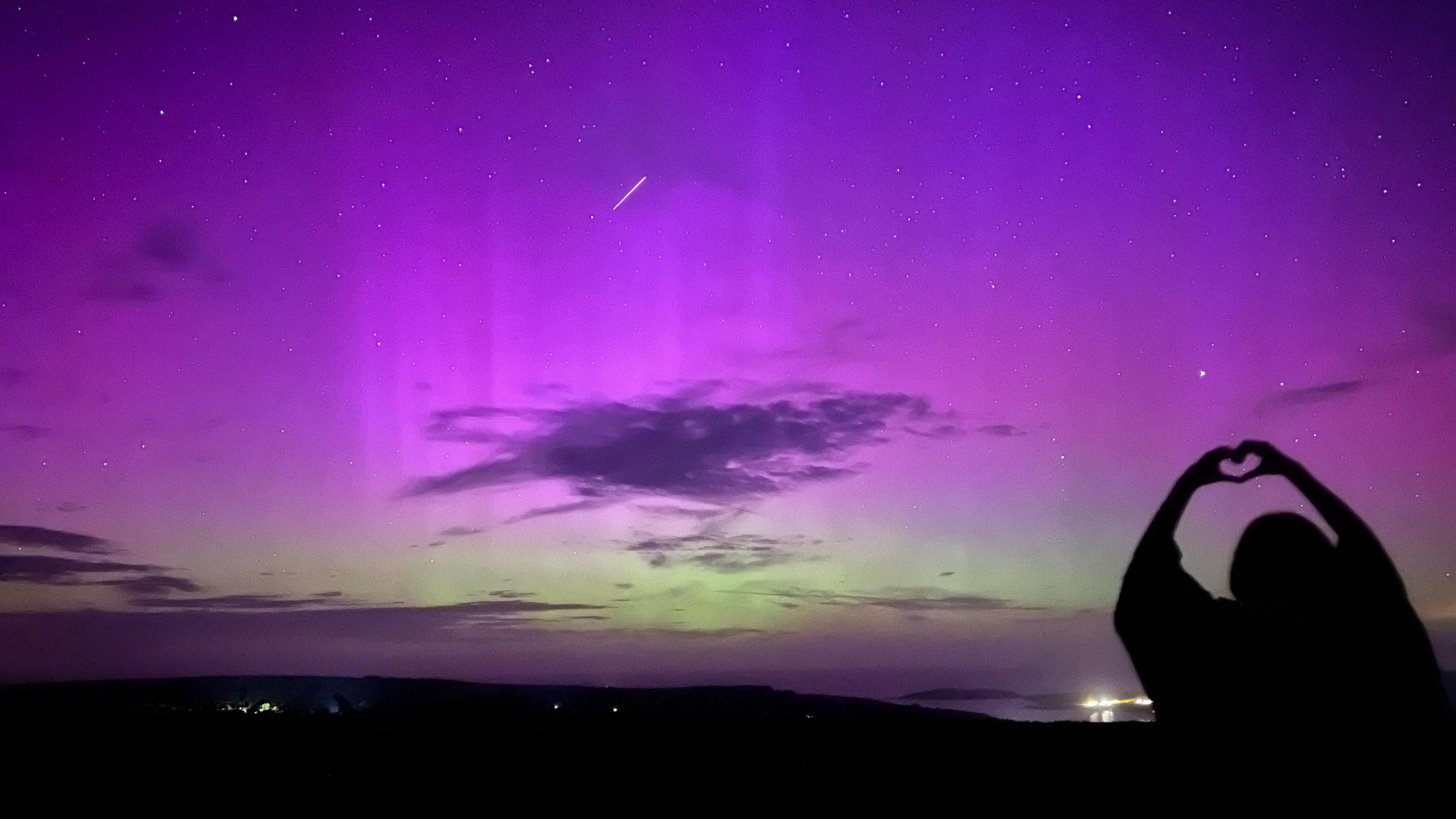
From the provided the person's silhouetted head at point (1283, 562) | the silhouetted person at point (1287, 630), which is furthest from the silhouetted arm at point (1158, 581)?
the person's silhouetted head at point (1283, 562)

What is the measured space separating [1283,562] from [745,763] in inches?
284

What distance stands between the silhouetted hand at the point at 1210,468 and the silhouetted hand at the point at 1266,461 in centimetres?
2

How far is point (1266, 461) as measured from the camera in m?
3.27

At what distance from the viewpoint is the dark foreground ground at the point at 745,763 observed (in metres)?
2.75

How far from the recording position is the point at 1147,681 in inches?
119

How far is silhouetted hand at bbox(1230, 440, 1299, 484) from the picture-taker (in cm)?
323

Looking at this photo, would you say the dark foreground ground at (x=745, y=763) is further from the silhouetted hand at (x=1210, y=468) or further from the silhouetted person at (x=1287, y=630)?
the silhouetted hand at (x=1210, y=468)

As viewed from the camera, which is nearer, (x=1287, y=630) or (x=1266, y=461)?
(x=1287, y=630)

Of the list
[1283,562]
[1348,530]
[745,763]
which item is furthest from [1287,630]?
[745,763]

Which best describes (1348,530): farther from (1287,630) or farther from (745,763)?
(745,763)

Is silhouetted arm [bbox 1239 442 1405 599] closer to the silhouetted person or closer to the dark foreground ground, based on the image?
the silhouetted person

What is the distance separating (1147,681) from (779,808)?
452cm

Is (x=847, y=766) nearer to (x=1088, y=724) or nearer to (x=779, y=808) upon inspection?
(x=779, y=808)

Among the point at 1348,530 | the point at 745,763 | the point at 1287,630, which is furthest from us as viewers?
the point at 745,763
